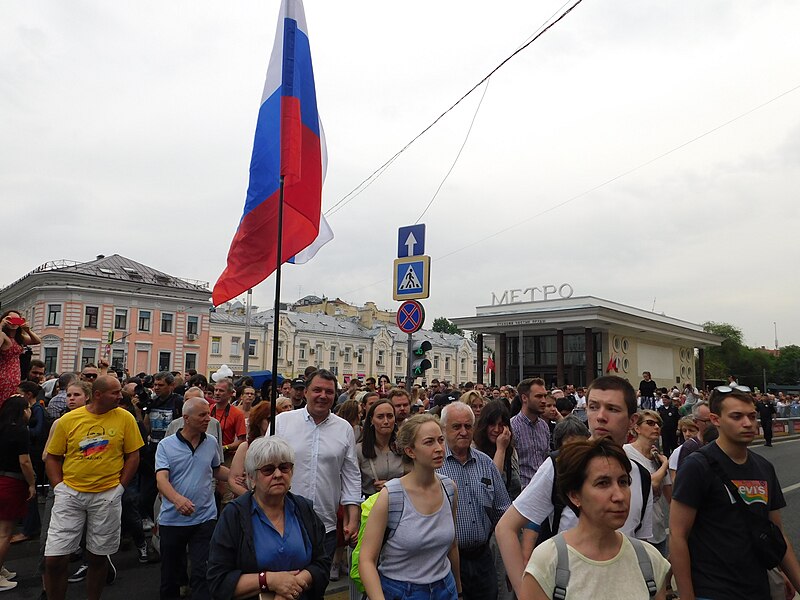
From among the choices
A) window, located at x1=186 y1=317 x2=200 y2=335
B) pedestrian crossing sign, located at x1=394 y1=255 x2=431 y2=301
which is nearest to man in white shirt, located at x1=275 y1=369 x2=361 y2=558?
pedestrian crossing sign, located at x1=394 y1=255 x2=431 y2=301

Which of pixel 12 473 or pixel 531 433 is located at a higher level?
pixel 531 433

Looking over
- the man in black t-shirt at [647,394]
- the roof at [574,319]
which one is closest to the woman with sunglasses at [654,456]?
the man in black t-shirt at [647,394]

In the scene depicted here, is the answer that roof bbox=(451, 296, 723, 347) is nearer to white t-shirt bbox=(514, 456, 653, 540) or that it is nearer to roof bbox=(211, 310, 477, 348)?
roof bbox=(211, 310, 477, 348)

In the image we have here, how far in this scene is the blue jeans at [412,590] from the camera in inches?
124

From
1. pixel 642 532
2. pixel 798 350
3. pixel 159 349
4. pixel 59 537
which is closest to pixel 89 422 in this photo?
pixel 59 537

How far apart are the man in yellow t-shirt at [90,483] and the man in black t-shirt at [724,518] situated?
4.29m

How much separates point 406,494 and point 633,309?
49.9 meters

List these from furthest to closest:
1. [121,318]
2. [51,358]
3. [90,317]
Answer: [121,318] < [90,317] < [51,358]

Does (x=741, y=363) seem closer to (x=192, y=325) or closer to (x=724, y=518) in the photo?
(x=192, y=325)

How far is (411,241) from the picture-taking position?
988 centimetres

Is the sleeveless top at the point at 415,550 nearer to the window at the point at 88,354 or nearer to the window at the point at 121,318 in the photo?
the window at the point at 88,354

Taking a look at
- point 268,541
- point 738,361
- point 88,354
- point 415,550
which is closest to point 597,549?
point 415,550

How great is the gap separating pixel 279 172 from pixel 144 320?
5135 centimetres

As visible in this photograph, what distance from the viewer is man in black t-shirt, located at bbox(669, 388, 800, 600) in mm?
3053
